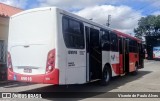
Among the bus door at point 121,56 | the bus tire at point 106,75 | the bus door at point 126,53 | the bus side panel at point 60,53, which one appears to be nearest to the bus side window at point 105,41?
the bus tire at point 106,75

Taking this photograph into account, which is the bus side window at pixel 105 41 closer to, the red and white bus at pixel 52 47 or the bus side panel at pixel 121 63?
the red and white bus at pixel 52 47

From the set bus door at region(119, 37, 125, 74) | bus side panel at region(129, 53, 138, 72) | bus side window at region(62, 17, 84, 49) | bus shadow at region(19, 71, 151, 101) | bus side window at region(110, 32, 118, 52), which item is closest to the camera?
bus side window at region(62, 17, 84, 49)

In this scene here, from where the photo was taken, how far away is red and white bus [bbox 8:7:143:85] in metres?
9.23

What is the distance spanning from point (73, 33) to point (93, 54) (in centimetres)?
203

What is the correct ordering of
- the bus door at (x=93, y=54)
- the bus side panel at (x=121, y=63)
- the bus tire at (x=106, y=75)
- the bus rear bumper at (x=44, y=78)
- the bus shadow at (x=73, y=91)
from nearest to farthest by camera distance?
the bus rear bumper at (x=44, y=78) < the bus shadow at (x=73, y=91) < the bus door at (x=93, y=54) < the bus tire at (x=106, y=75) < the bus side panel at (x=121, y=63)

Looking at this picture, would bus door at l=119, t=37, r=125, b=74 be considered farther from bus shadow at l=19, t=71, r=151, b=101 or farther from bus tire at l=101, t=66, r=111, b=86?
bus shadow at l=19, t=71, r=151, b=101

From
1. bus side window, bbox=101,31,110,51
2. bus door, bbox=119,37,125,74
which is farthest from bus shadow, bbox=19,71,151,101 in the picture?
bus door, bbox=119,37,125,74

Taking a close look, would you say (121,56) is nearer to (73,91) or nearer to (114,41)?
(114,41)

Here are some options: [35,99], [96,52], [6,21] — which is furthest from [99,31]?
[6,21]

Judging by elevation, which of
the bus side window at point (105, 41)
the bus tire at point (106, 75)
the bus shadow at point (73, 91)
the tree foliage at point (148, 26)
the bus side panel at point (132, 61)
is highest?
the tree foliage at point (148, 26)

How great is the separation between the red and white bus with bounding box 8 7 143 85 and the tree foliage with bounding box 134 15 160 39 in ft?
179

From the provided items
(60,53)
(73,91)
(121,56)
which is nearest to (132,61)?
(121,56)

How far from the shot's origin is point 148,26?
65875 mm

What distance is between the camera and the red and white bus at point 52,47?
9227 millimetres
